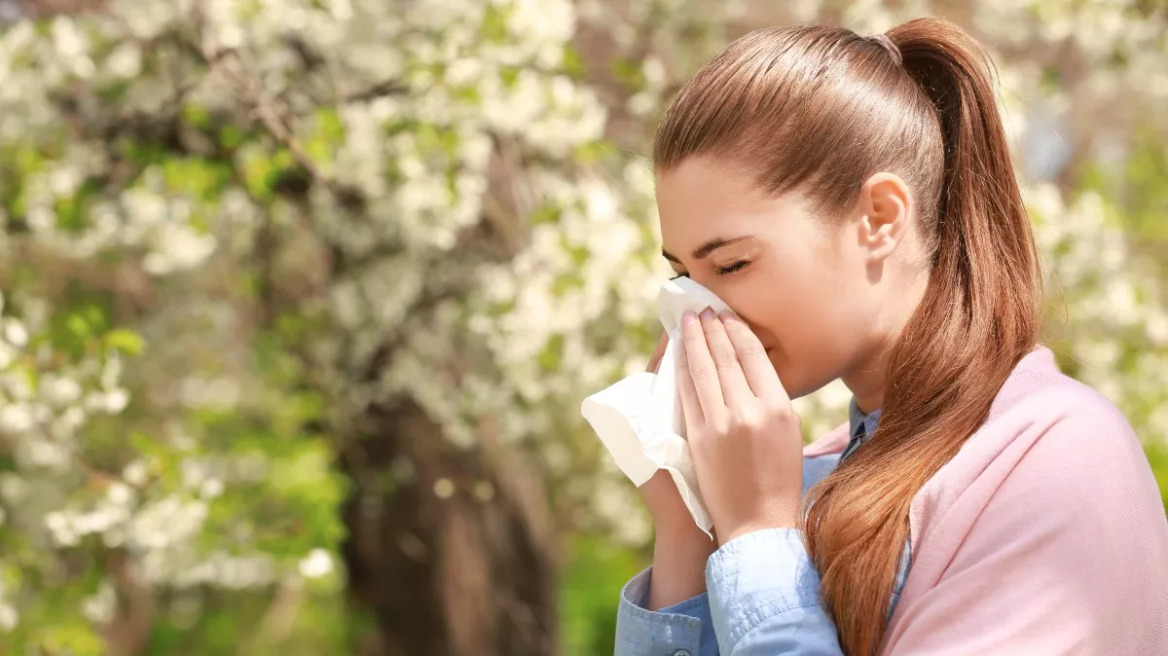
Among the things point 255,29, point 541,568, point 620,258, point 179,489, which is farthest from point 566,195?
point 541,568

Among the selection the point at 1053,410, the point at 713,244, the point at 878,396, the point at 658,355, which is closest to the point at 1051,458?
the point at 1053,410

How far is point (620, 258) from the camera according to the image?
3201 millimetres

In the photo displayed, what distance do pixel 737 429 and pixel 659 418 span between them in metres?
0.13

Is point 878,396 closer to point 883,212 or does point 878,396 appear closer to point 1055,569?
point 883,212

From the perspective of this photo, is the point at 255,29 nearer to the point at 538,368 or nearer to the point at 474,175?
the point at 474,175

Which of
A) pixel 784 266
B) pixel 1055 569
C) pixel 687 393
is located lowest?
pixel 1055 569

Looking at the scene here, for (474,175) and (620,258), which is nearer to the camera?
(620,258)

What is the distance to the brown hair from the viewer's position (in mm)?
1223

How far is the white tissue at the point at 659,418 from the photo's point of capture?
1.39 meters

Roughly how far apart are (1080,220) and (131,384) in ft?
12.0

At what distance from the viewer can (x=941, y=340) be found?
51.9 inches

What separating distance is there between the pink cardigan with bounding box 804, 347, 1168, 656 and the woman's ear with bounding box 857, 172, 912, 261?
10.2 inches

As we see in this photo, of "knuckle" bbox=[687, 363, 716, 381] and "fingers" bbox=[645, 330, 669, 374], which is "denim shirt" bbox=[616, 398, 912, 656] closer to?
"knuckle" bbox=[687, 363, 716, 381]

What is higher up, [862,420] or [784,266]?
[784,266]
